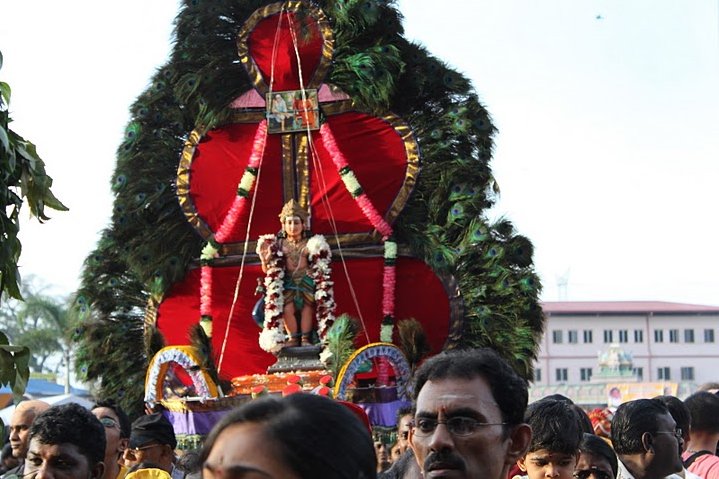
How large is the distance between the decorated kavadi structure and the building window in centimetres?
5755

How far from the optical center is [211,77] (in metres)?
15.2

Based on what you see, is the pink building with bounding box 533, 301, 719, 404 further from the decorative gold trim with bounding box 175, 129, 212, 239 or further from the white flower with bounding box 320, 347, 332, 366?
the white flower with bounding box 320, 347, 332, 366

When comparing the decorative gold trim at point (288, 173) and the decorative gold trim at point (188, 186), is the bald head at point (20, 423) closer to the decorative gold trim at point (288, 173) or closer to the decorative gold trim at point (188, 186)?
the decorative gold trim at point (188, 186)

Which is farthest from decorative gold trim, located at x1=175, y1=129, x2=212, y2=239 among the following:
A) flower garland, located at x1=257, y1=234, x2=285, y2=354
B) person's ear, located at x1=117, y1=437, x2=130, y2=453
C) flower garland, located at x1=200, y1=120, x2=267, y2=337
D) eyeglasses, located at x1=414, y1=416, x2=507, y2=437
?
eyeglasses, located at x1=414, y1=416, x2=507, y2=437

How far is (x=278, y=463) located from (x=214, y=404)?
10473 millimetres

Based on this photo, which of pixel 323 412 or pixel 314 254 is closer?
pixel 323 412

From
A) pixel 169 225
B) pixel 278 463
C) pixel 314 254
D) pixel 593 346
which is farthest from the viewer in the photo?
pixel 593 346

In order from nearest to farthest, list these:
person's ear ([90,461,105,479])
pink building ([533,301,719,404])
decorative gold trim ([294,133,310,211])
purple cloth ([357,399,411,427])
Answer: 1. person's ear ([90,461,105,479])
2. purple cloth ([357,399,411,427])
3. decorative gold trim ([294,133,310,211])
4. pink building ([533,301,719,404])

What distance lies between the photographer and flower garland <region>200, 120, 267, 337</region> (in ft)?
50.0

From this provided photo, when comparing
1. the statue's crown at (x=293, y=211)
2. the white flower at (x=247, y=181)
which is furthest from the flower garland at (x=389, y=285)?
the white flower at (x=247, y=181)

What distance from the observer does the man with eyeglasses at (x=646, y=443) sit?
182 inches

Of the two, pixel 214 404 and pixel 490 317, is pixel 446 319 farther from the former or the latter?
pixel 214 404

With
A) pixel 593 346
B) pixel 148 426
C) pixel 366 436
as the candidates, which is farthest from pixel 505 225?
pixel 593 346

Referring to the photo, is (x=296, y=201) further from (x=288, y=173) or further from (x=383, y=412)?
(x=383, y=412)
